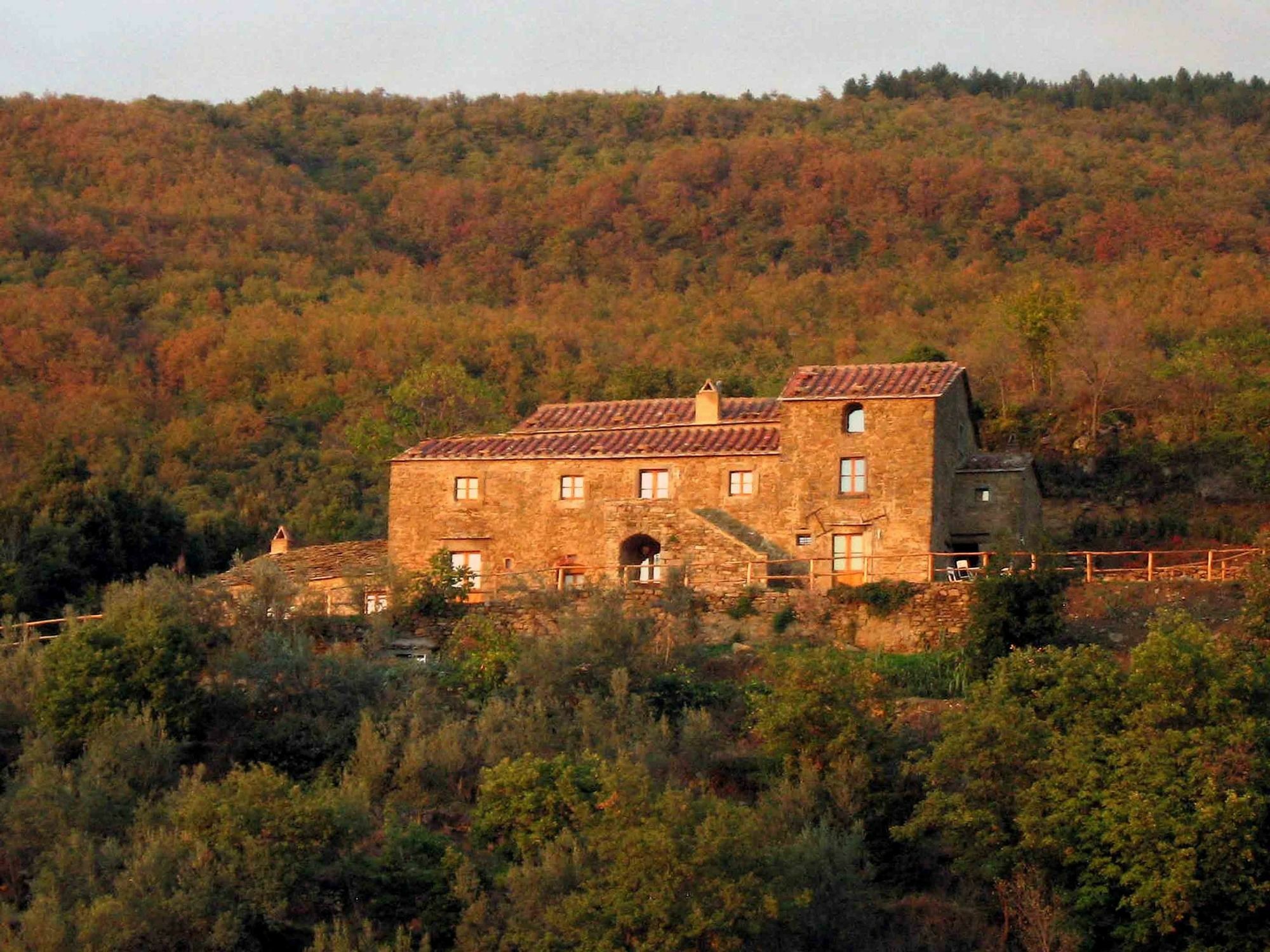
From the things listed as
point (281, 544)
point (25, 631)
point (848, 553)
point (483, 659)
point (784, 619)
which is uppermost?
point (281, 544)

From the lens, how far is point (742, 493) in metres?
40.8

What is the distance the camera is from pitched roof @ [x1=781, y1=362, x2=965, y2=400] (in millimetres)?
40031

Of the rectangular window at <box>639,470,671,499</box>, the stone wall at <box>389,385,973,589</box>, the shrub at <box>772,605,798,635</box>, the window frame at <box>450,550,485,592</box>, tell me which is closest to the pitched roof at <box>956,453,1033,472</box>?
the stone wall at <box>389,385,973,589</box>

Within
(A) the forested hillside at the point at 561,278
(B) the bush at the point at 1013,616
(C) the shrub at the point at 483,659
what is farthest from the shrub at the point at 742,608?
(A) the forested hillside at the point at 561,278

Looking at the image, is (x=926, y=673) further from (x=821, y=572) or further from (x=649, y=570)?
(x=649, y=570)

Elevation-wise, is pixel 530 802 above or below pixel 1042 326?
below

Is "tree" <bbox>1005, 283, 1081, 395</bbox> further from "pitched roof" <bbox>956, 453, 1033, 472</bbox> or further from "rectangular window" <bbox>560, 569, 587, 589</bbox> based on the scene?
"rectangular window" <bbox>560, 569, 587, 589</bbox>

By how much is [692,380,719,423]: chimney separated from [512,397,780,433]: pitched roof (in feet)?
0.52

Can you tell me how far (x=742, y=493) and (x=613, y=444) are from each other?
302 centimetres

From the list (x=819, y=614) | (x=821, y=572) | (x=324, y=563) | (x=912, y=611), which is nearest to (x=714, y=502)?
(x=821, y=572)

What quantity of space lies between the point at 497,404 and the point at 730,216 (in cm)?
3496

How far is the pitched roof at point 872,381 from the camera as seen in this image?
40.0m

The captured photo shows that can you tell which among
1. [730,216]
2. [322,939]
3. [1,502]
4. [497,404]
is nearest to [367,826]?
[322,939]

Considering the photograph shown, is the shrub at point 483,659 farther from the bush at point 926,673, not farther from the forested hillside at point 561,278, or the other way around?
the forested hillside at point 561,278
